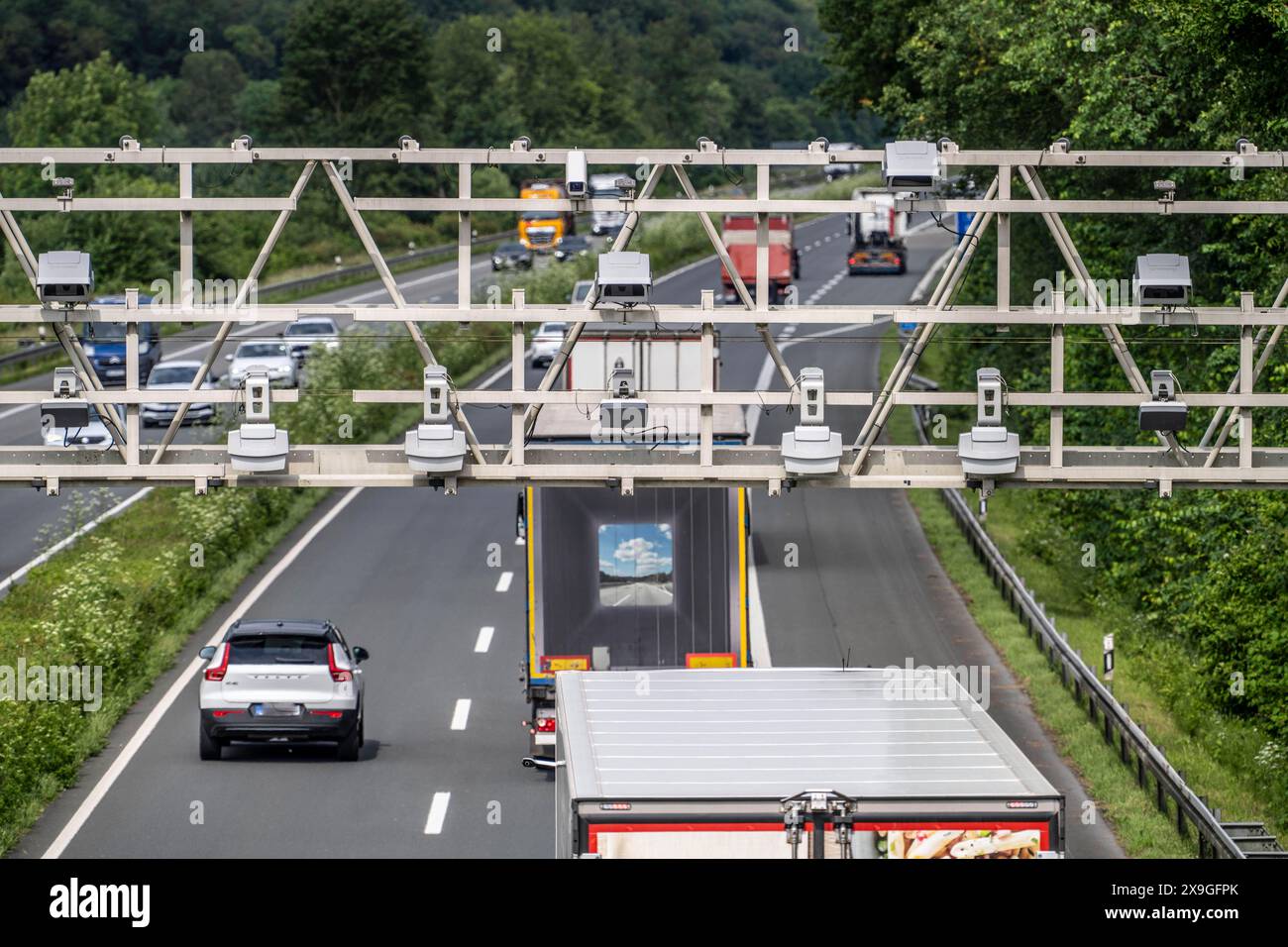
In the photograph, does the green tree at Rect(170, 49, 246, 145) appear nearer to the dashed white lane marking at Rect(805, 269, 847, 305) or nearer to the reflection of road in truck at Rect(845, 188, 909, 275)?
the dashed white lane marking at Rect(805, 269, 847, 305)

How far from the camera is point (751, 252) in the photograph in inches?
3012

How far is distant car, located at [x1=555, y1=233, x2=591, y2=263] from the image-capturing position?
83.2 metres

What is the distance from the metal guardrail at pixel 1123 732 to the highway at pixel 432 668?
0.73m

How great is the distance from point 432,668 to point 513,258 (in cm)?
5743

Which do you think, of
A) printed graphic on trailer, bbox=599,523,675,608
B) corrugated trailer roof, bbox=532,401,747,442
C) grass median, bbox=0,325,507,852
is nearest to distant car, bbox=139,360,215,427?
grass median, bbox=0,325,507,852

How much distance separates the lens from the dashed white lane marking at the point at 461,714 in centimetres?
2761

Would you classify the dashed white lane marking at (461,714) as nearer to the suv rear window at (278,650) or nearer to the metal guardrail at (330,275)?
the suv rear window at (278,650)

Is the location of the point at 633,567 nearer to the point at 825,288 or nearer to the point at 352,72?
the point at 825,288

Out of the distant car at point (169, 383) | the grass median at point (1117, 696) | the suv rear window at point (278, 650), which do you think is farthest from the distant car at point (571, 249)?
the suv rear window at point (278, 650)

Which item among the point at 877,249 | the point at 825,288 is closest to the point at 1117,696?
the point at 825,288

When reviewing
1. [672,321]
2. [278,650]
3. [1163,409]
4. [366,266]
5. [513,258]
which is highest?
[513,258]

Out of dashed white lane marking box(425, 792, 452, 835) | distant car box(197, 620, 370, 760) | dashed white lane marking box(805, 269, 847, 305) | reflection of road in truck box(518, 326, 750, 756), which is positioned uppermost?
dashed white lane marking box(805, 269, 847, 305)

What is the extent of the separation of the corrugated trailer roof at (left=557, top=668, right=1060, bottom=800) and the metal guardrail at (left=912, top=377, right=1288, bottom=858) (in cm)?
567

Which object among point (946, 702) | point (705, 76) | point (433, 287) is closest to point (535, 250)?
point (433, 287)
